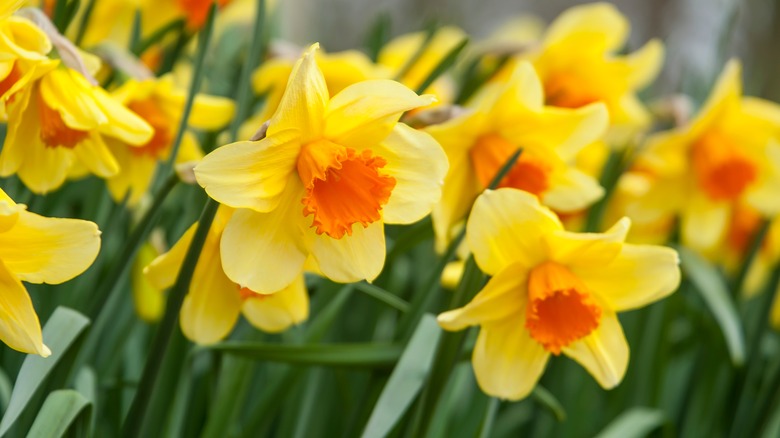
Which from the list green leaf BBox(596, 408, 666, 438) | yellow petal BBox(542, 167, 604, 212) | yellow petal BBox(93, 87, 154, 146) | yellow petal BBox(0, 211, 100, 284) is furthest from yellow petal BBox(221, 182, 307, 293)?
green leaf BBox(596, 408, 666, 438)

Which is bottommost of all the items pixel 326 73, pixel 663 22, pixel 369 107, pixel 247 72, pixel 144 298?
pixel 663 22

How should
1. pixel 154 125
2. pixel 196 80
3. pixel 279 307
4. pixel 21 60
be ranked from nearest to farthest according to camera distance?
pixel 21 60
pixel 279 307
pixel 196 80
pixel 154 125

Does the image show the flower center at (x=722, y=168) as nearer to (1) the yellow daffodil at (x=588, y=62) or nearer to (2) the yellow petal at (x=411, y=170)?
(1) the yellow daffodil at (x=588, y=62)

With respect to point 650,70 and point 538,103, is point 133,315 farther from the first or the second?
Result: point 650,70

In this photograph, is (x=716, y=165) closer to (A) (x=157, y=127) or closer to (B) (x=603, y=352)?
(B) (x=603, y=352)

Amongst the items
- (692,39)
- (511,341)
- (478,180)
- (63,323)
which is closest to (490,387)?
(511,341)

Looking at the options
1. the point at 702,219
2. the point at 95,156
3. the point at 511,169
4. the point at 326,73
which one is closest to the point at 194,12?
the point at 326,73

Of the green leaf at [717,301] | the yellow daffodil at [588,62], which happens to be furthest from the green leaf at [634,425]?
the yellow daffodil at [588,62]
